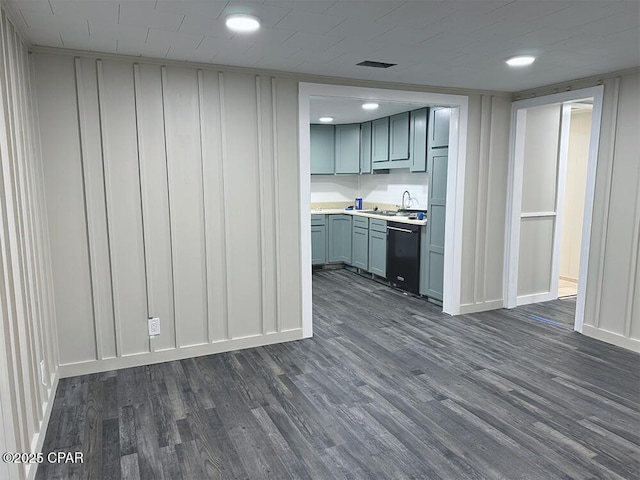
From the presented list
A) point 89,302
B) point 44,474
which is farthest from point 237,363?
point 44,474

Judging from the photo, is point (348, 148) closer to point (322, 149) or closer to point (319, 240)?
point (322, 149)

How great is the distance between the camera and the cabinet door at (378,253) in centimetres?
605

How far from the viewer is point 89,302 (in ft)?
10.9

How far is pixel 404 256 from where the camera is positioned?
18.5 ft

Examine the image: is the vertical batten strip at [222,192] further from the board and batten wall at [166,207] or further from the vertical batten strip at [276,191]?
the vertical batten strip at [276,191]

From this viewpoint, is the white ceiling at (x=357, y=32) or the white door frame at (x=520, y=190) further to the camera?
the white door frame at (x=520, y=190)

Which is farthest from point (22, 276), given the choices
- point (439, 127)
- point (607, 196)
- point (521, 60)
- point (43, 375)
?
point (607, 196)

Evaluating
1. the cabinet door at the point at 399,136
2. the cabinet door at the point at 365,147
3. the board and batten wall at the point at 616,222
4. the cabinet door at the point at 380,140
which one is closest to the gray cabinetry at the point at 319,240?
the cabinet door at the point at 365,147

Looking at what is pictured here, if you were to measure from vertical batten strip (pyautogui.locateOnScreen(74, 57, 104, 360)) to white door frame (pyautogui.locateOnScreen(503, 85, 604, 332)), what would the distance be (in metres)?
4.09

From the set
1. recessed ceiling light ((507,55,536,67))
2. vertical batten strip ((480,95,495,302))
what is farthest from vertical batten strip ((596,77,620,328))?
vertical batten strip ((480,95,495,302))

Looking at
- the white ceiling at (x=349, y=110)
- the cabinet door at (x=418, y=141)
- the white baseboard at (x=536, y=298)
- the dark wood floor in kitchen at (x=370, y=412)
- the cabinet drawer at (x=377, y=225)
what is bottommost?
the dark wood floor in kitchen at (x=370, y=412)

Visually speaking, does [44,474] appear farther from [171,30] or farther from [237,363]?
[171,30]

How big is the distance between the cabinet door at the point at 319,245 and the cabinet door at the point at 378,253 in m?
0.92

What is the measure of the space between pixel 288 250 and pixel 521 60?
240 cm
